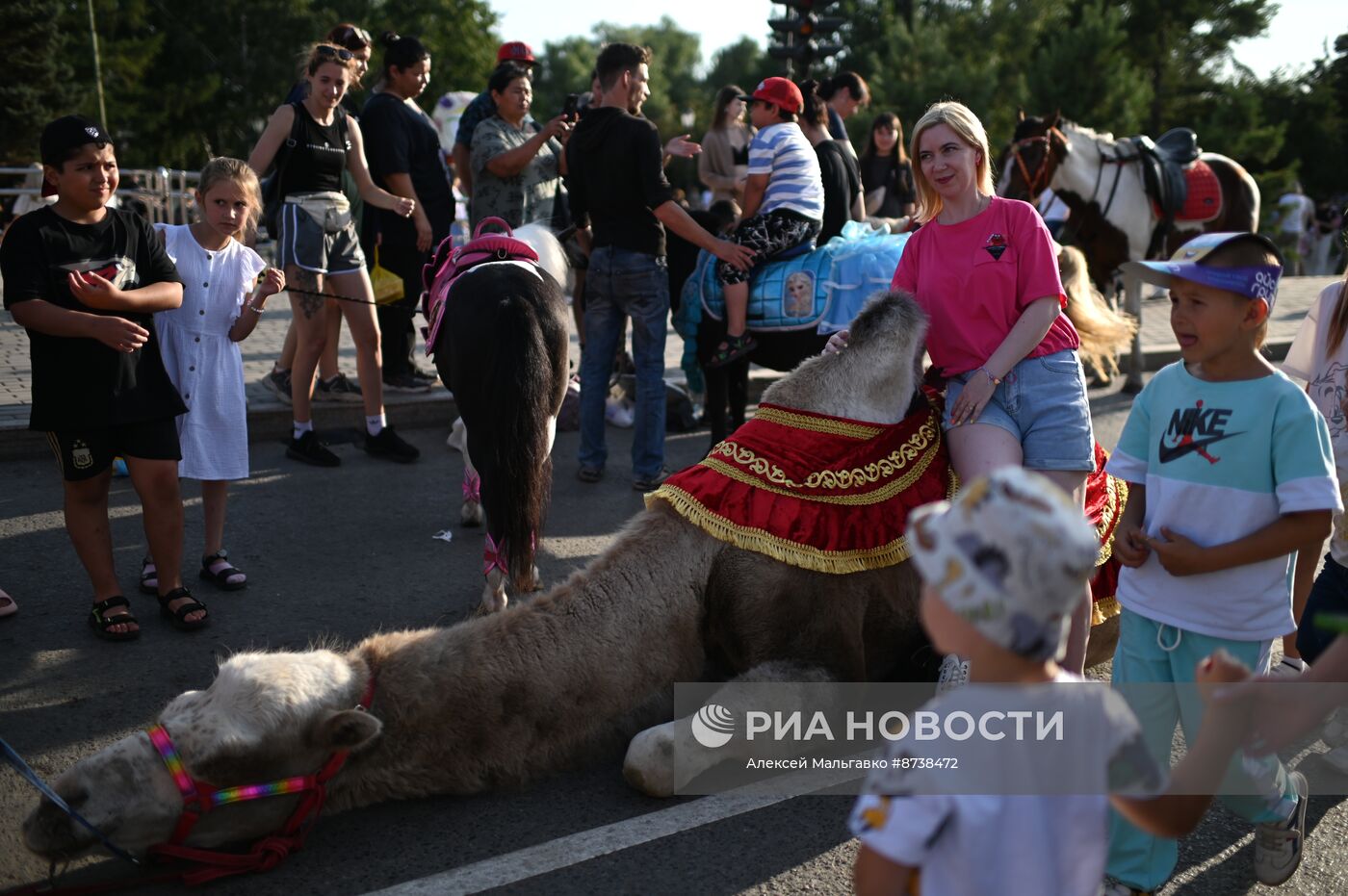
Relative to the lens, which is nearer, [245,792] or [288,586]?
[245,792]

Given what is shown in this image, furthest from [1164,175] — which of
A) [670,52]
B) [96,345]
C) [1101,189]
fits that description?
[670,52]

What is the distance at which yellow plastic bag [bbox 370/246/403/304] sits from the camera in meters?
7.83

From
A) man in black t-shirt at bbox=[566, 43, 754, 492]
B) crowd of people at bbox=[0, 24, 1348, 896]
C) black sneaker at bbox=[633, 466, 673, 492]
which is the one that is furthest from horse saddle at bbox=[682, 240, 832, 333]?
black sneaker at bbox=[633, 466, 673, 492]

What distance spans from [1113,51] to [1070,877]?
102 feet

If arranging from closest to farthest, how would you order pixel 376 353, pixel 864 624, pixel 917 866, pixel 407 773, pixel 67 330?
pixel 917 866 → pixel 407 773 → pixel 864 624 → pixel 67 330 → pixel 376 353

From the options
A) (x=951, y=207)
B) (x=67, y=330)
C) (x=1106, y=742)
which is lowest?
(x=1106, y=742)

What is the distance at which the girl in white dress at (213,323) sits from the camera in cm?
470

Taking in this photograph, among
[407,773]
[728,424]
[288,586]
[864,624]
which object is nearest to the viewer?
[407,773]

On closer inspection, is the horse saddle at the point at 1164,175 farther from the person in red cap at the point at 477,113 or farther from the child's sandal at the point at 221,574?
the child's sandal at the point at 221,574

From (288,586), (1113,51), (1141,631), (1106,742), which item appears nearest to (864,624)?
(1141,631)

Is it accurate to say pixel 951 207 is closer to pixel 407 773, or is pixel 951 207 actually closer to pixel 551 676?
pixel 551 676

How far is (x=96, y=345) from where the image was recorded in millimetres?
4137

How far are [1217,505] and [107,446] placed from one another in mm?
3828

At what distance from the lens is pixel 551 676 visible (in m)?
3.15
